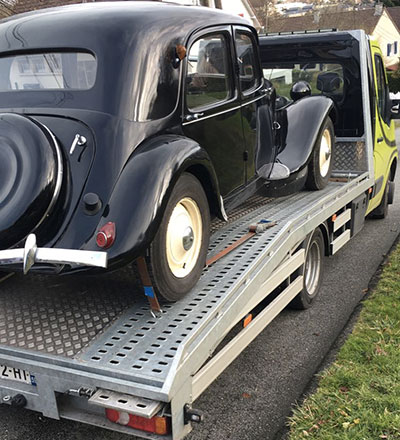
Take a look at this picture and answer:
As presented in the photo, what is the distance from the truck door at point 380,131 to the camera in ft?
19.8

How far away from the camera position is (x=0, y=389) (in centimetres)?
249

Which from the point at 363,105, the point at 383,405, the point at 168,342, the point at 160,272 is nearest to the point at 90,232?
the point at 160,272

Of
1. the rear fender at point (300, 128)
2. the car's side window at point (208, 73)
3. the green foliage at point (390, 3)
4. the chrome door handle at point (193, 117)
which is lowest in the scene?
the rear fender at point (300, 128)

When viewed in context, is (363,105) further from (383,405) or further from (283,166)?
(383,405)

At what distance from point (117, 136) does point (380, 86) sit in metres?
4.68

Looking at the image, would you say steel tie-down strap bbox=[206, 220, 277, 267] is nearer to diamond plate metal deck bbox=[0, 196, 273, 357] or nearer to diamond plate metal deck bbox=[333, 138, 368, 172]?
diamond plate metal deck bbox=[0, 196, 273, 357]

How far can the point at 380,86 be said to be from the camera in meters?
6.28

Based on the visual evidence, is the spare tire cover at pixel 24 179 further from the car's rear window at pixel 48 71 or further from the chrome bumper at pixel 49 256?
the car's rear window at pixel 48 71

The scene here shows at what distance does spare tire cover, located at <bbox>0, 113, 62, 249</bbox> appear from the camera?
7.91 feet

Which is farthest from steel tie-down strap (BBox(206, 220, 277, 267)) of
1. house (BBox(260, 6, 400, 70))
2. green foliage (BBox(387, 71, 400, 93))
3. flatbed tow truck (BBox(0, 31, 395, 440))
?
green foliage (BBox(387, 71, 400, 93))

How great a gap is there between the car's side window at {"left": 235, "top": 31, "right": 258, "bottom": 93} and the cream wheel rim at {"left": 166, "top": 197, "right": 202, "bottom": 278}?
143 centimetres

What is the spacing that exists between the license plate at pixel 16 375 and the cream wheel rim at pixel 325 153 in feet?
11.9

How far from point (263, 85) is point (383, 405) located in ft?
9.10

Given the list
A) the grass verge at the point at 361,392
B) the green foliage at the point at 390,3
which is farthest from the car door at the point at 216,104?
the green foliage at the point at 390,3
